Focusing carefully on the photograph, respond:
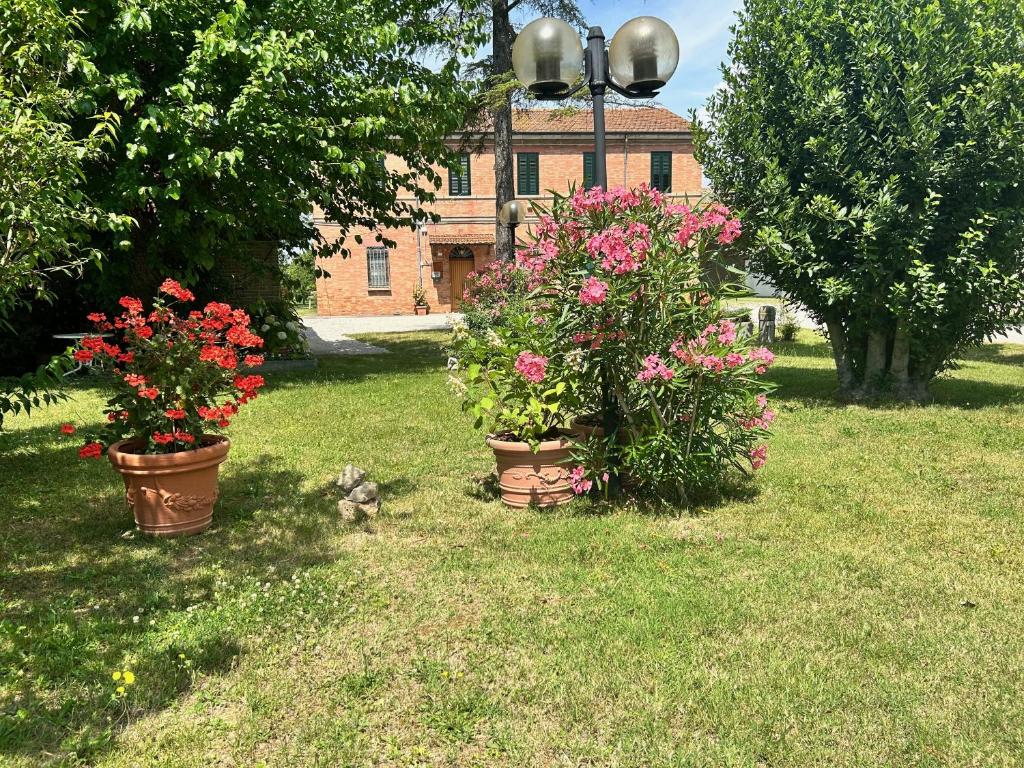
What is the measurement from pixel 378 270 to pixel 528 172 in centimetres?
761

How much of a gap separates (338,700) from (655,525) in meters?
2.38

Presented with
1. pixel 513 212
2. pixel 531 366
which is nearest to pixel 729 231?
pixel 531 366

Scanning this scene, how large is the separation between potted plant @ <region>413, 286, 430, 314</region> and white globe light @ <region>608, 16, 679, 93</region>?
81.1 ft

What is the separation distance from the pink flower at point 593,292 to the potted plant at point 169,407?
6.55ft

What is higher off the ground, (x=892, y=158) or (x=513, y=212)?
(x=513, y=212)

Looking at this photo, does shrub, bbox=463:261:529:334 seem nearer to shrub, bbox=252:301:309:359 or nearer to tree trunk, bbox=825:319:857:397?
shrub, bbox=252:301:309:359

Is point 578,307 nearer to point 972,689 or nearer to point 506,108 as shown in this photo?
point 972,689

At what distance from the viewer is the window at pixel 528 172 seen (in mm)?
28500

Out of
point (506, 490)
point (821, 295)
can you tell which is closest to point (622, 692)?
point (506, 490)

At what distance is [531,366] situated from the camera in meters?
4.32

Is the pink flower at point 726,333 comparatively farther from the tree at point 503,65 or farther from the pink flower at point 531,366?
the tree at point 503,65

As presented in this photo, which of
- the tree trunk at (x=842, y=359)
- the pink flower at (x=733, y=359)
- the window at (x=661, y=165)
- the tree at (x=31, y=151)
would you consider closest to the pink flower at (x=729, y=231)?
the pink flower at (x=733, y=359)

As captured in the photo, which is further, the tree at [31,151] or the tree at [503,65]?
the tree at [503,65]

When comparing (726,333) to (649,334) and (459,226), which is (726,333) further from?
(459,226)
